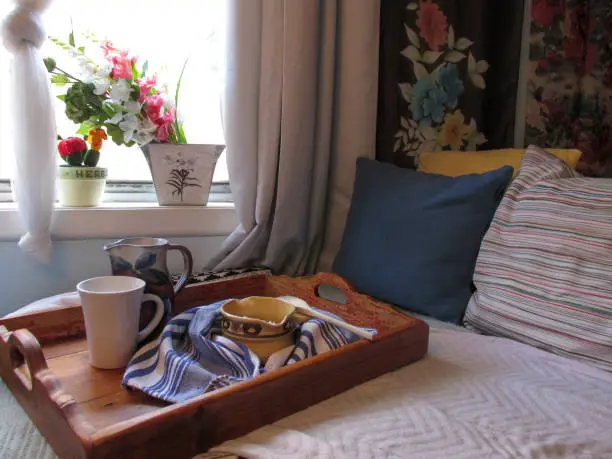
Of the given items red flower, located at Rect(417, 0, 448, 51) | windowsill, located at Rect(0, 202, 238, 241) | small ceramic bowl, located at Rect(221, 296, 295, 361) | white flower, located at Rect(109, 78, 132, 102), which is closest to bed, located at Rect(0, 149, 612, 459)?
small ceramic bowl, located at Rect(221, 296, 295, 361)

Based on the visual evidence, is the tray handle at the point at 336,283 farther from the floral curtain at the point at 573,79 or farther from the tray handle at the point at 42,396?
the floral curtain at the point at 573,79

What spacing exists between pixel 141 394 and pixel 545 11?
4.94 feet

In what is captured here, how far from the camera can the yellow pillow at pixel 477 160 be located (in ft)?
3.74

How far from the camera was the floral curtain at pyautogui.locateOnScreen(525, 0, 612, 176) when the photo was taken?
1481 millimetres

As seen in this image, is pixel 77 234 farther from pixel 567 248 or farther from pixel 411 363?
pixel 567 248

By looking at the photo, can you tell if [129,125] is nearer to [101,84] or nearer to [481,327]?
[101,84]

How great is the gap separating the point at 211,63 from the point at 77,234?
1.80ft

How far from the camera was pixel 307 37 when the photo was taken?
1.18 metres

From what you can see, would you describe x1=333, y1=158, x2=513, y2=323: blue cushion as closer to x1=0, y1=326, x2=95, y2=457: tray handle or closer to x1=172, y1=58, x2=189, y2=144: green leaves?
x1=172, y1=58, x2=189, y2=144: green leaves

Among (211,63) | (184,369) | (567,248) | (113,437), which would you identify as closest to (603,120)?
(567,248)

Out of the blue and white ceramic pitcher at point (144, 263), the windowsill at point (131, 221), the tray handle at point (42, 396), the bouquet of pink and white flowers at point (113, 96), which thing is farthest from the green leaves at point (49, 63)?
the tray handle at point (42, 396)

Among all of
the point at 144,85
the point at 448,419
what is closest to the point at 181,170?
the point at 144,85

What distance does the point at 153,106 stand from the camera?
47.4 inches

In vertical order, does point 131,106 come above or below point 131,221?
above
